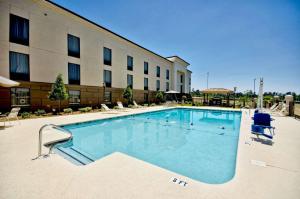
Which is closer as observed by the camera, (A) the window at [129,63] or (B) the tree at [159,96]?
(A) the window at [129,63]

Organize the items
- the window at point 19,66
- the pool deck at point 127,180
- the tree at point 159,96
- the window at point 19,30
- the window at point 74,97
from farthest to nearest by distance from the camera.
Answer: the tree at point 159,96
the window at point 74,97
the window at point 19,66
the window at point 19,30
the pool deck at point 127,180

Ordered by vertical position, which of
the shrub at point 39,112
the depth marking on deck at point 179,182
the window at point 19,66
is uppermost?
the window at point 19,66

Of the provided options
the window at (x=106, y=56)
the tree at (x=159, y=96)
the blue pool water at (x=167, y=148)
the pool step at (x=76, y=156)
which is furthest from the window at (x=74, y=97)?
the tree at (x=159, y=96)

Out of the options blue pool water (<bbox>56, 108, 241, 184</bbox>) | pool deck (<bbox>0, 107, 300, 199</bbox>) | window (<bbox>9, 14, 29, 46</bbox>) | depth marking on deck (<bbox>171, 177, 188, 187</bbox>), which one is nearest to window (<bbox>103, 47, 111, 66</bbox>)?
window (<bbox>9, 14, 29, 46</bbox>)

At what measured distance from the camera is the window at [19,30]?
11357 millimetres

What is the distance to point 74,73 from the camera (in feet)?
51.6

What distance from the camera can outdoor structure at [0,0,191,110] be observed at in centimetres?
1145

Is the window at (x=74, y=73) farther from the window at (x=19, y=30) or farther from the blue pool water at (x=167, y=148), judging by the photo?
the blue pool water at (x=167, y=148)

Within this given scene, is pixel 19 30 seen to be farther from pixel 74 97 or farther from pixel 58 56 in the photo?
pixel 74 97

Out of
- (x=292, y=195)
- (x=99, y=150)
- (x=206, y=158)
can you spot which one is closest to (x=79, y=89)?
(x=99, y=150)

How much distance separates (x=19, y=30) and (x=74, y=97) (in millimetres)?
7137

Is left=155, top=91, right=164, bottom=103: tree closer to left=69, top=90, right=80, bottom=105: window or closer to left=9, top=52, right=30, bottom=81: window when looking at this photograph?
left=69, top=90, right=80, bottom=105: window

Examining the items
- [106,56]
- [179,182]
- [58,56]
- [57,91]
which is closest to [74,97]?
[57,91]

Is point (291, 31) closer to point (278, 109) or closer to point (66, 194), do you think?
point (278, 109)
